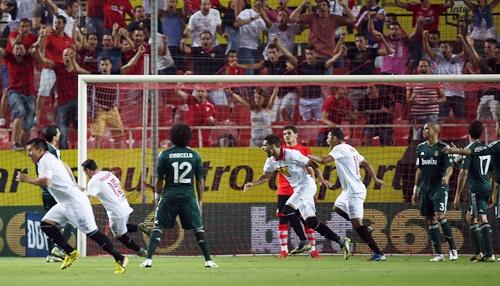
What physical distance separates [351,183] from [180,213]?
4352 mm

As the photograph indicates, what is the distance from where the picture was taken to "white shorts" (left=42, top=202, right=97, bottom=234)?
53.1 ft

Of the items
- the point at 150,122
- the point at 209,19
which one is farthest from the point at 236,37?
the point at 150,122

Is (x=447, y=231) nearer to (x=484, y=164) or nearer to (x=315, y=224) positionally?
(x=484, y=164)

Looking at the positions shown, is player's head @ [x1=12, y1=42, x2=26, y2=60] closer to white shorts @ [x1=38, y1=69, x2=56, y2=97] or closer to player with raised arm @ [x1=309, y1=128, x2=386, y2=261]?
white shorts @ [x1=38, y1=69, x2=56, y2=97]

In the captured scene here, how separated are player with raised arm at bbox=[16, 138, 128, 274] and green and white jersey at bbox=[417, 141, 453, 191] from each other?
6.07 meters

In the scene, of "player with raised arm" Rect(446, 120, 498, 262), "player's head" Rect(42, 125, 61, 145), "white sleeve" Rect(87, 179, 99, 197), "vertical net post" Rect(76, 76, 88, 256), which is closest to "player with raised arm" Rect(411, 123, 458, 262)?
"player with raised arm" Rect(446, 120, 498, 262)

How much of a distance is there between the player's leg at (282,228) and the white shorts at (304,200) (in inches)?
12.5

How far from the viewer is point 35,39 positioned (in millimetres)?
24359

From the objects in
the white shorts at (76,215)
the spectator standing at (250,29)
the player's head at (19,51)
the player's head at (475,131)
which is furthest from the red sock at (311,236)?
the player's head at (19,51)

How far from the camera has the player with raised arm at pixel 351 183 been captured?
779 inches

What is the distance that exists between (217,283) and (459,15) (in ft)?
45.0

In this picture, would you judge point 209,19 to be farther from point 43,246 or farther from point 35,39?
point 43,246

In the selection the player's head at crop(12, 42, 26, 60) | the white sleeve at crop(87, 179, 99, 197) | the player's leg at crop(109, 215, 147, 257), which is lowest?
the player's leg at crop(109, 215, 147, 257)

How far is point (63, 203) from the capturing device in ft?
53.5
